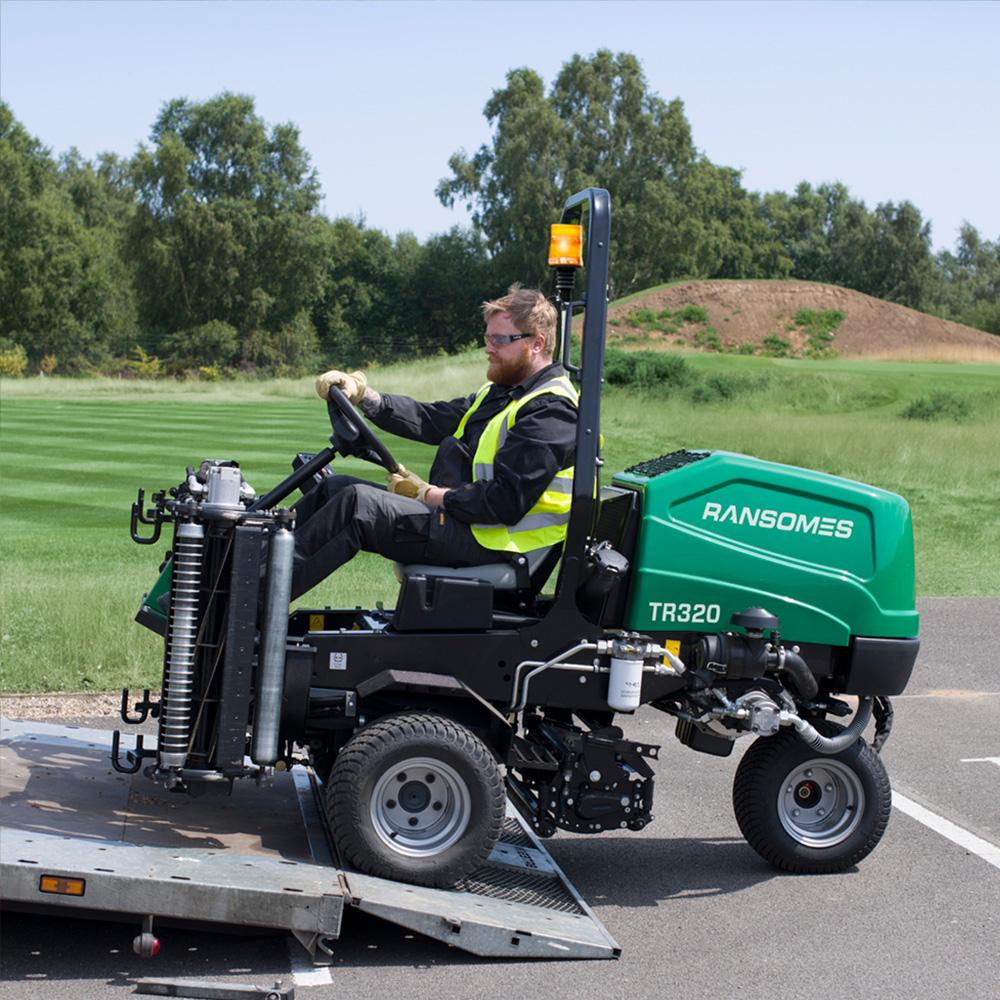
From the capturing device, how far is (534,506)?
5.18 meters

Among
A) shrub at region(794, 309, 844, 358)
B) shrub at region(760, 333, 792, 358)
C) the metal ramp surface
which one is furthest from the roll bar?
shrub at region(794, 309, 844, 358)

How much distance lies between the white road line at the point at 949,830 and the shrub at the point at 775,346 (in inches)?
2773

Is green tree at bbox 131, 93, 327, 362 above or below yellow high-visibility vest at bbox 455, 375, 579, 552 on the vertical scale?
above

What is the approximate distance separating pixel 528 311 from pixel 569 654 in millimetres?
1294

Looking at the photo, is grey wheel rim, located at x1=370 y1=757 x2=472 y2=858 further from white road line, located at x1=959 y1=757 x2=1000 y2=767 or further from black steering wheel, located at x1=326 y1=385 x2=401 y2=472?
white road line, located at x1=959 y1=757 x2=1000 y2=767

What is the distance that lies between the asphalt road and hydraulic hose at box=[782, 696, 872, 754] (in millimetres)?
577

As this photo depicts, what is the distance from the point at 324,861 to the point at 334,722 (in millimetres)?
490

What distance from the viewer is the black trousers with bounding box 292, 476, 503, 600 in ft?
16.5

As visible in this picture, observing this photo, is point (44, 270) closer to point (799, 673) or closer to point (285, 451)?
point (285, 451)

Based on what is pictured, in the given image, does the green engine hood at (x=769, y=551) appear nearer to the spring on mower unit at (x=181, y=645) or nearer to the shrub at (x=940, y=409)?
the spring on mower unit at (x=181, y=645)

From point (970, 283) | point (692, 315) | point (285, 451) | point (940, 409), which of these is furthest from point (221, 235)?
point (970, 283)

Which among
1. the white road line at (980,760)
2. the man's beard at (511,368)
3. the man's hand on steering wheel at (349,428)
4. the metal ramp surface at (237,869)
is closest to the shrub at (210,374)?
the white road line at (980,760)

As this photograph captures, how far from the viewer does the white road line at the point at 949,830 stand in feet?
20.1

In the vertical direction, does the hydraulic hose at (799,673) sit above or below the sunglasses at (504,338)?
below
